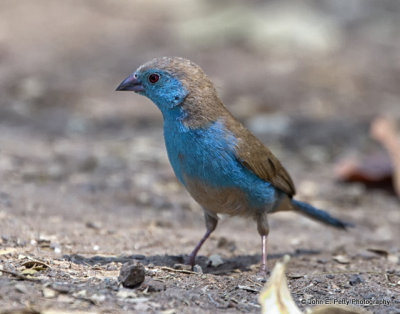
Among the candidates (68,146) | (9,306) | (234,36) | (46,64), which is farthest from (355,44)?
(9,306)

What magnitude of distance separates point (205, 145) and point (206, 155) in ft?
0.22

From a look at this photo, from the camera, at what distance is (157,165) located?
707cm

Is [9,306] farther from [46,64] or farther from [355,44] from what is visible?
[355,44]

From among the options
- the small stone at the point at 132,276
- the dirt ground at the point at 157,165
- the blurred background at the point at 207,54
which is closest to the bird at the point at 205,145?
the dirt ground at the point at 157,165

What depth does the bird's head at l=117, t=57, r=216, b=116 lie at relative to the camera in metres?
4.37

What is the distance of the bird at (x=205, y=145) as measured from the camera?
13.9ft

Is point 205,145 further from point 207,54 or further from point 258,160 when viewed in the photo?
point 207,54

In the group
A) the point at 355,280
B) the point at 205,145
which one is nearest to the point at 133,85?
the point at 205,145

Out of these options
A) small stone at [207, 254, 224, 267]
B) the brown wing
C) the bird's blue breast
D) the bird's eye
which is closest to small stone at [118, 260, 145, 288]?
the bird's blue breast

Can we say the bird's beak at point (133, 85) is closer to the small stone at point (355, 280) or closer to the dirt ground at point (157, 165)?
the dirt ground at point (157, 165)

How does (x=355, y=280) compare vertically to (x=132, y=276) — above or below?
above

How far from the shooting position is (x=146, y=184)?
6477mm

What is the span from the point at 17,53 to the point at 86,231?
6.15 metres

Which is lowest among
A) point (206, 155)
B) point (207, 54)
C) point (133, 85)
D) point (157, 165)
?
point (206, 155)
